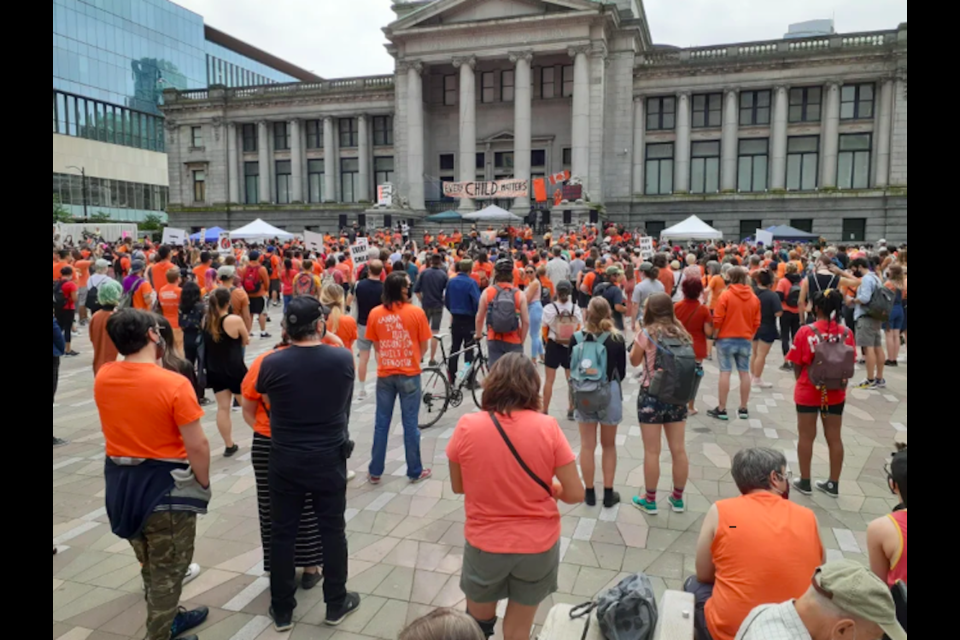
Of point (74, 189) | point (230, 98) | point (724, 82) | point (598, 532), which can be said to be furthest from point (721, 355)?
point (74, 189)

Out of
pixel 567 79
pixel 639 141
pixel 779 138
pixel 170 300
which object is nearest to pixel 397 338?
pixel 170 300

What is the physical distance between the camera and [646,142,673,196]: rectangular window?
4103 centimetres

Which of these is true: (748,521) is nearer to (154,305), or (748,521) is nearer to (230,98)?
(154,305)

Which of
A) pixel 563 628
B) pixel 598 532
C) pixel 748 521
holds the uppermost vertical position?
pixel 748 521

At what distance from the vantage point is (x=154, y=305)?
1051 centimetres

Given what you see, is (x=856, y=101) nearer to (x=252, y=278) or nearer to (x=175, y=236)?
(x=175, y=236)

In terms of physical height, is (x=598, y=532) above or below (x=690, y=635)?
below

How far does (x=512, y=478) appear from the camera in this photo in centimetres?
338

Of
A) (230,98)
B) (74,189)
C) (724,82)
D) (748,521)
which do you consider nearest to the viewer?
(748,521)

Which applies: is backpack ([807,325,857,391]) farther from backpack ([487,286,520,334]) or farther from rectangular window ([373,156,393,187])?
rectangular window ([373,156,393,187])

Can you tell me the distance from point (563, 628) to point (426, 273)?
9.65m

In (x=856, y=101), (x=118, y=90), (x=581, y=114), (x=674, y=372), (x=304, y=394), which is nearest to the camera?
(x=304, y=394)

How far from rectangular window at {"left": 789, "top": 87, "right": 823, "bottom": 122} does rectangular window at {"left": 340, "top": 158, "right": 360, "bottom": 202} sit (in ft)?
98.0

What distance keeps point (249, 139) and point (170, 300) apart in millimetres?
45482
